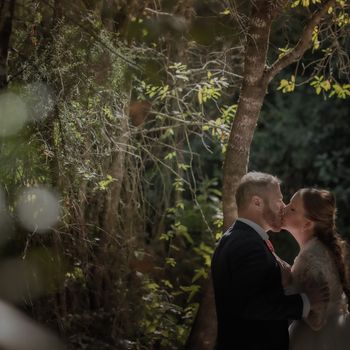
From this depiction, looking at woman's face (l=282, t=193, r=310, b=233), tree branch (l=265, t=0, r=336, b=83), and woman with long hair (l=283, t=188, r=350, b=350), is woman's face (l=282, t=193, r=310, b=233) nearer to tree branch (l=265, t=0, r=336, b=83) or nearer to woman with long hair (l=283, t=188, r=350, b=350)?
woman with long hair (l=283, t=188, r=350, b=350)

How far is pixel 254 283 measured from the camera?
3.44 m

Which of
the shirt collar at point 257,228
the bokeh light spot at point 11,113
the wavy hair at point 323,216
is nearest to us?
the shirt collar at point 257,228

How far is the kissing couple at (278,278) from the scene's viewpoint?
347 cm

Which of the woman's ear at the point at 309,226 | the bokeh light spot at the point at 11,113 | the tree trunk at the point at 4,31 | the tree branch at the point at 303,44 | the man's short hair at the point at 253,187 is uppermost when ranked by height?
the tree branch at the point at 303,44

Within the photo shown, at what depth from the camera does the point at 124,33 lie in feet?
19.3

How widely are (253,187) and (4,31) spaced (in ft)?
5.90

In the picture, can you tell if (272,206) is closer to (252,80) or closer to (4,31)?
(252,80)

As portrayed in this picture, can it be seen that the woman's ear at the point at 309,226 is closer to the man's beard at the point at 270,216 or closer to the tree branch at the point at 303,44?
the man's beard at the point at 270,216

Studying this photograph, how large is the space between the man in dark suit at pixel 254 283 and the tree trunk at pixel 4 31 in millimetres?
1671

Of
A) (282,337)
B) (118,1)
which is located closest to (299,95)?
(118,1)

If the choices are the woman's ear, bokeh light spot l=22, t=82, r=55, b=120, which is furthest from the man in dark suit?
bokeh light spot l=22, t=82, r=55, b=120

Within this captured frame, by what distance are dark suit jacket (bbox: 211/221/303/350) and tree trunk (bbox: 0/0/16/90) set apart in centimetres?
175

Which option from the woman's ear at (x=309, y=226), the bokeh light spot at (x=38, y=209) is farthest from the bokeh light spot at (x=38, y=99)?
the woman's ear at (x=309, y=226)

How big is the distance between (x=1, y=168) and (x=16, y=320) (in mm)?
1031
